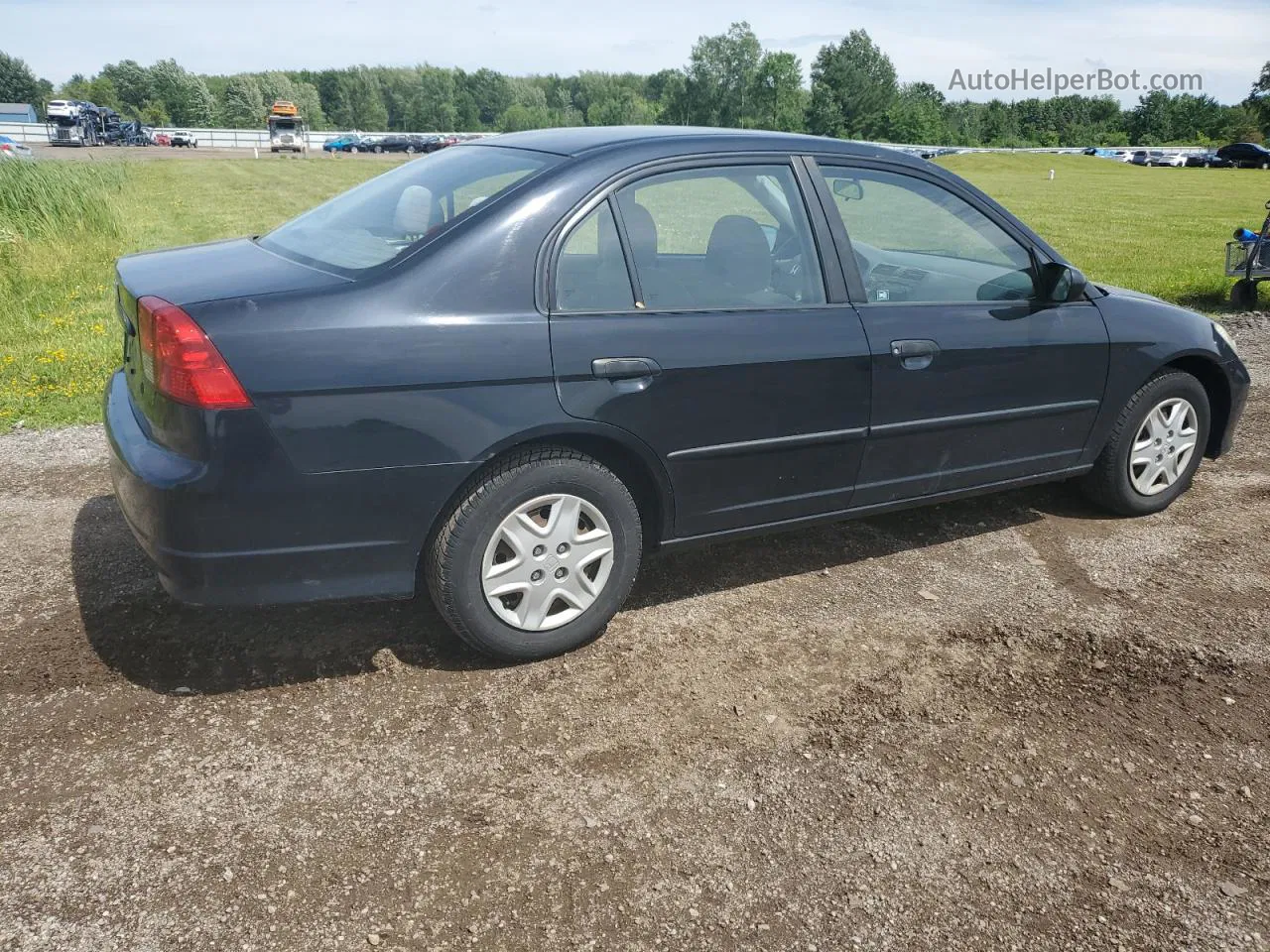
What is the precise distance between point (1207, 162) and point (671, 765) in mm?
69889

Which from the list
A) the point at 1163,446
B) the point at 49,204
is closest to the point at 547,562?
the point at 1163,446

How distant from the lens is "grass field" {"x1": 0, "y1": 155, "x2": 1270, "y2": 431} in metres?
7.56

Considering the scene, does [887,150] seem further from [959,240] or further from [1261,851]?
[1261,851]

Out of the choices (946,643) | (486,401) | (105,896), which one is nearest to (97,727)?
(105,896)

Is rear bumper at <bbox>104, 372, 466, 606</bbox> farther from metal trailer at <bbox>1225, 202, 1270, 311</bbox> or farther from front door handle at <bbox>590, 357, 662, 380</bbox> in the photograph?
metal trailer at <bbox>1225, 202, 1270, 311</bbox>

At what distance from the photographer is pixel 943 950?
2.32 m

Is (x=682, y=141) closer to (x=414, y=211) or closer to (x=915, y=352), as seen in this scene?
(x=414, y=211)

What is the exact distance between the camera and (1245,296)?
36.0 feet

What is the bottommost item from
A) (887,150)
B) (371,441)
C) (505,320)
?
(371,441)

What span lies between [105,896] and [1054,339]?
12.6ft

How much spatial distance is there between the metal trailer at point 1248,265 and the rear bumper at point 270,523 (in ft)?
34.2

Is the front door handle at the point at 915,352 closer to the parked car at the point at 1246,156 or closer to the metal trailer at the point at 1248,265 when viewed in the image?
the metal trailer at the point at 1248,265

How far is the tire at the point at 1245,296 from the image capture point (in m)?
10.9

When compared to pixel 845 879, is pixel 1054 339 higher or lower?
higher
